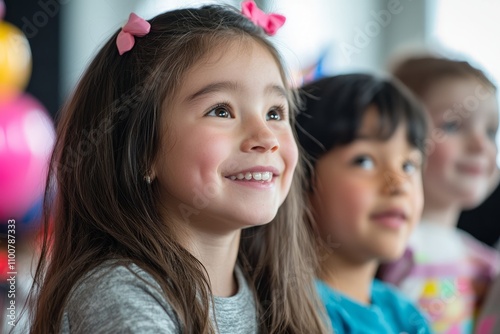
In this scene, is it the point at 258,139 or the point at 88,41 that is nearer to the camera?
the point at 258,139

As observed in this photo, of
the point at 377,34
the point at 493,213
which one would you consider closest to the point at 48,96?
the point at 377,34

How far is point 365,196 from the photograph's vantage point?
1.29 m

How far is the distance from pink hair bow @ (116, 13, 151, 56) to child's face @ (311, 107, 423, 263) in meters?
0.46

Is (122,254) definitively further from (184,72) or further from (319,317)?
(319,317)

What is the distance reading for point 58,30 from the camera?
334 cm

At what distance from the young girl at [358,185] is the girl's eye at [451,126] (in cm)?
28

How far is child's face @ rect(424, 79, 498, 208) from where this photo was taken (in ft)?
5.29

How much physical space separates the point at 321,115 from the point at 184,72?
16.5 inches

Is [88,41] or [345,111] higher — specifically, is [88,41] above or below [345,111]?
below

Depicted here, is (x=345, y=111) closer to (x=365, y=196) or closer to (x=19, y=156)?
(x=365, y=196)

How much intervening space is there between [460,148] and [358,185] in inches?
16.8

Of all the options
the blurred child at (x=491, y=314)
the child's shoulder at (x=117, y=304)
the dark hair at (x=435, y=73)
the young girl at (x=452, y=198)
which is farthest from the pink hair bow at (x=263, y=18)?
the blurred child at (x=491, y=314)

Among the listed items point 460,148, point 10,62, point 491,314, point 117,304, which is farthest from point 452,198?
point 10,62

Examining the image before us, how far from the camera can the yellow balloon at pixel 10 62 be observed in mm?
2180
